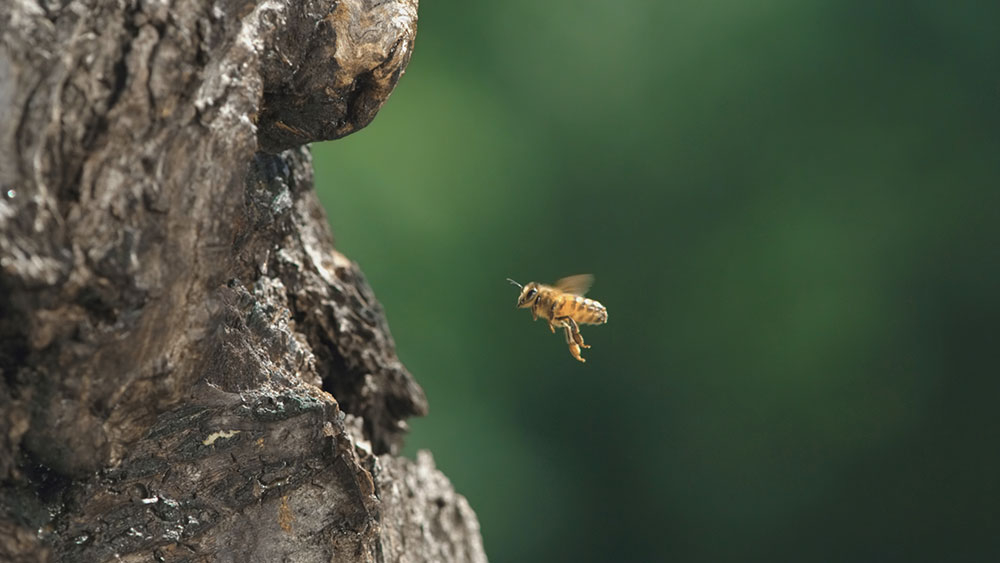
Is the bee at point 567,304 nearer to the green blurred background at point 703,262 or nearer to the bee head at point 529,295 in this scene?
the bee head at point 529,295

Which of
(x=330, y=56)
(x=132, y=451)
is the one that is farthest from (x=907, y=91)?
(x=132, y=451)

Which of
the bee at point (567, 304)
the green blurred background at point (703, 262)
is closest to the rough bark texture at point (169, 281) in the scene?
the bee at point (567, 304)

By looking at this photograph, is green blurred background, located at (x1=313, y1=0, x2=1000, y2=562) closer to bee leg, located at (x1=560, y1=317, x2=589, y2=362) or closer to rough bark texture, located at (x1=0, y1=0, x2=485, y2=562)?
bee leg, located at (x1=560, y1=317, x2=589, y2=362)

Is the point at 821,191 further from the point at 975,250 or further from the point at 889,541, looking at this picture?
the point at 889,541

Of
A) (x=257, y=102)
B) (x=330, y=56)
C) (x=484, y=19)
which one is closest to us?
(x=257, y=102)

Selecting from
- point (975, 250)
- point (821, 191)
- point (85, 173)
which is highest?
point (821, 191)

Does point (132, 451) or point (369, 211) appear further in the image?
point (369, 211)

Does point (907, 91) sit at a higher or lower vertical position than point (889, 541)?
higher
